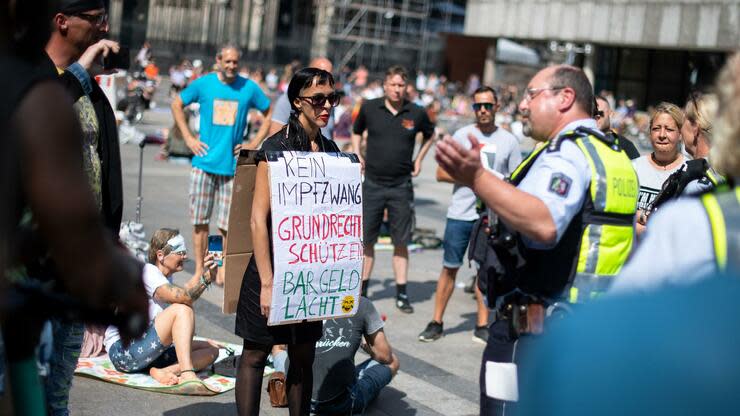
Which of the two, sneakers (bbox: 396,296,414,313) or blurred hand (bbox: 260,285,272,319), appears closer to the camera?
blurred hand (bbox: 260,285,272,319)

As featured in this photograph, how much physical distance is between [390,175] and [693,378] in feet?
22.1

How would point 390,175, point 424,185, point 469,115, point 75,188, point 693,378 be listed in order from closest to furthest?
1. point 693,378
2. point 75,188
3. point 390,175
4. point 424,185
5. point 469,115

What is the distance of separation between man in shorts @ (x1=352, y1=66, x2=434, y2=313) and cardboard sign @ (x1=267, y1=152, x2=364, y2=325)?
3.53 metres

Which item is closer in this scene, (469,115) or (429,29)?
(469,115)

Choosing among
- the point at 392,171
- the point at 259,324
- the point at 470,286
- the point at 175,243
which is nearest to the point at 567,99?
the point at 259,324

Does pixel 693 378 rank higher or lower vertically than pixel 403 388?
higher

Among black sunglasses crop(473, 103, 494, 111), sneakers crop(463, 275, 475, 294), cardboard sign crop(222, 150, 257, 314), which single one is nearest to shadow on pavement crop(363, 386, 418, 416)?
cardboard sign crop(222, 150, 257, 314)

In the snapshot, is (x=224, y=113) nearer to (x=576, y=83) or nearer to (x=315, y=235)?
(x=315, y=235)

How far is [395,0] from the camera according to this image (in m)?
55.1

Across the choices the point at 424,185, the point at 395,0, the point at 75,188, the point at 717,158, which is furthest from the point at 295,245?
the point at 395,0

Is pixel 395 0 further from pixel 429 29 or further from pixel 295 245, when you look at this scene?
pixel 295 245

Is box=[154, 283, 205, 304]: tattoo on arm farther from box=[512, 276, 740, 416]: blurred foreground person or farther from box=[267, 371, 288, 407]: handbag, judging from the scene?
box=[512, 276, 740, 416]: blurred foreground person

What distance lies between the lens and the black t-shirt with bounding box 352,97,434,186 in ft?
28.5

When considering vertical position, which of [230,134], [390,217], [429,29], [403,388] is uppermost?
[429,29]
